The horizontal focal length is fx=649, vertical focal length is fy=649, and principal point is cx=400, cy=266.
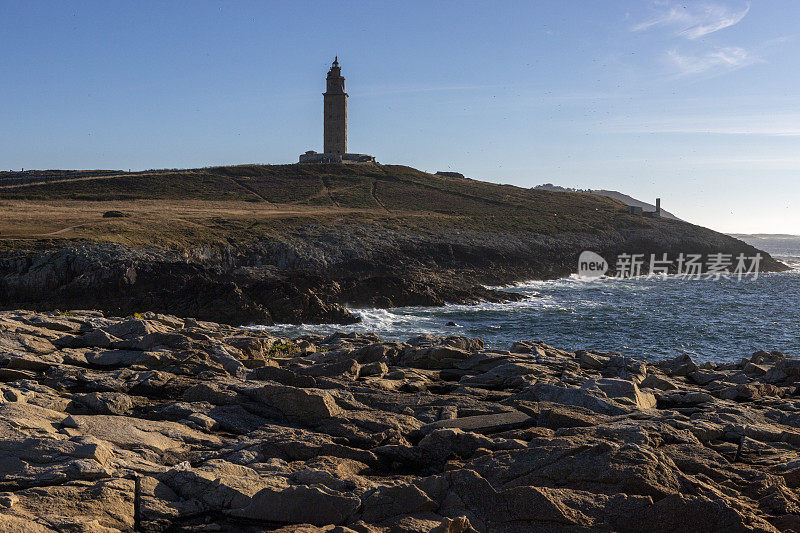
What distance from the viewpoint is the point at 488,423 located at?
11.6m

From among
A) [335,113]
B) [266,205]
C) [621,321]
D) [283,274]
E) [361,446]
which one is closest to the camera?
[361,446]

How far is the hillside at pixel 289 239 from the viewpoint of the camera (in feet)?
129

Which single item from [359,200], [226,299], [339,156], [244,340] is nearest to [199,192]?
[359,200]

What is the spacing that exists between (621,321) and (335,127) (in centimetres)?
8553

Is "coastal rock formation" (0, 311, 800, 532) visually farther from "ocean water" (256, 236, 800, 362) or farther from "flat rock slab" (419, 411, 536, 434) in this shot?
"ocean water" (256, 236, 800, 362)

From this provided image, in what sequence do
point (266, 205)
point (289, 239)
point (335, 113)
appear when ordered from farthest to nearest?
point (335, 113) → point (266, 205) → point (289, 239)

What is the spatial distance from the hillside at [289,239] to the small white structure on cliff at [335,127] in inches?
247

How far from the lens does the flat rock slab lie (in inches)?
448

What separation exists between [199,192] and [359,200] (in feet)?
73.5

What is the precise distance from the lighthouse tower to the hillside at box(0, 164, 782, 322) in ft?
23.3

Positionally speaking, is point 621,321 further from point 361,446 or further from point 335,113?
point 335,113

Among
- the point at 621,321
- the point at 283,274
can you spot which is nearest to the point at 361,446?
the point at 621,321

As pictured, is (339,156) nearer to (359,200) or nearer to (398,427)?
Result: (359,200)

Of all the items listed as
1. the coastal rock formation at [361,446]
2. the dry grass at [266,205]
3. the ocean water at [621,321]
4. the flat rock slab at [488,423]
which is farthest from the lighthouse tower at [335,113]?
the flat rock slab at [488,423]
